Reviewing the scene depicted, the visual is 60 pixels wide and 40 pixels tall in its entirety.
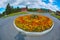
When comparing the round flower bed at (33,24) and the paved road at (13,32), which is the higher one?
the round flower bed at (33,24)

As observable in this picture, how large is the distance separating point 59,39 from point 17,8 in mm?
668

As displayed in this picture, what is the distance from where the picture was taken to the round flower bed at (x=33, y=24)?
231 cm

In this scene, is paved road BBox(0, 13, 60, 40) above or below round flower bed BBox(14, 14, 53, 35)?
below

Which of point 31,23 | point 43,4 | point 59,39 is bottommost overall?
point 59,39

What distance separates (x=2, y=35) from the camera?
236 centimetres

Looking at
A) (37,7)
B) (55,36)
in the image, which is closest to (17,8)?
(37,7)

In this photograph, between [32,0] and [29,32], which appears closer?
[29,32]

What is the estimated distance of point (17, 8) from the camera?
248 centimetres

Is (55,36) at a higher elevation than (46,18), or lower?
lower

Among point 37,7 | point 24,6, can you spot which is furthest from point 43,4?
point 24,6

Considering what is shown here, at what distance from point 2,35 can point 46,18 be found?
598 mm

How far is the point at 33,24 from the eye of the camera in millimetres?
2336

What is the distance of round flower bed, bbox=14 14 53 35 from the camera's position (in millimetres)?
2307

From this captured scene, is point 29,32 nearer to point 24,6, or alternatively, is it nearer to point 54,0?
point 24,6
